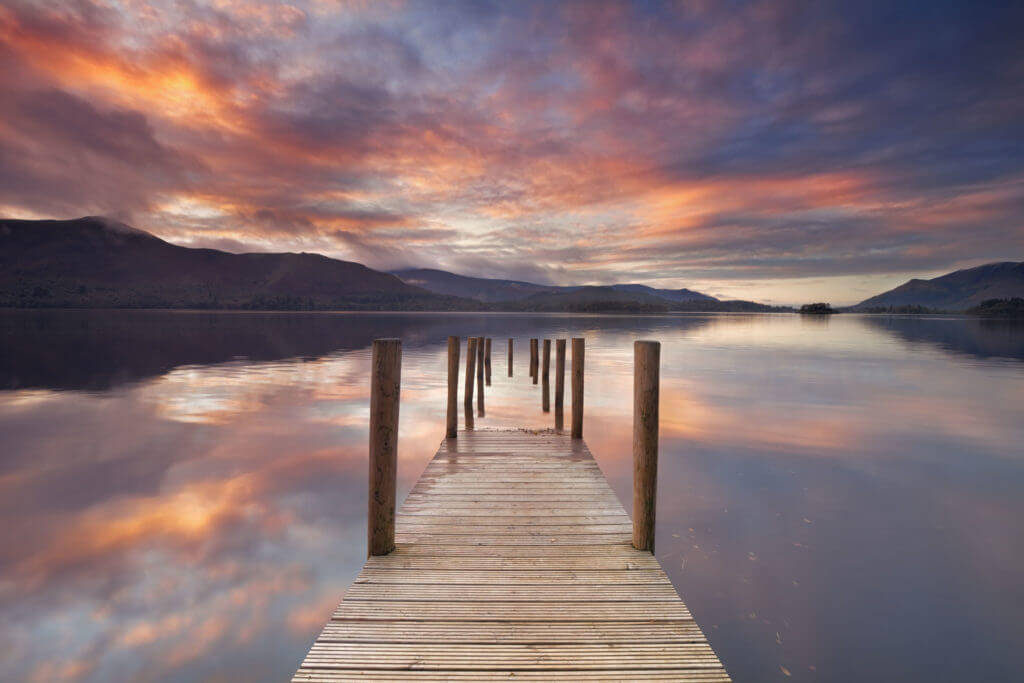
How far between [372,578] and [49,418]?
1754 centimetres

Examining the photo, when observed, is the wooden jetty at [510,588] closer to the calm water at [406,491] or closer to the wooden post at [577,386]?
the calm water at [406,491]

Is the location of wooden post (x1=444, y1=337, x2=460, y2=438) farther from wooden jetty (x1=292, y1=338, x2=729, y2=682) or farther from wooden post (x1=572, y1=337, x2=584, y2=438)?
wooden jetty (x1=292, y1=338, x2=729, y2=682)

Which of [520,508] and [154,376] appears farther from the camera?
[154,376]

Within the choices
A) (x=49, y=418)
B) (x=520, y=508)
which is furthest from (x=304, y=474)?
(x=49, y=418)

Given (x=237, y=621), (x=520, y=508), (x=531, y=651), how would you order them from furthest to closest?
(x=520, y=508), (x=237, y=621), (x=531, y=651)

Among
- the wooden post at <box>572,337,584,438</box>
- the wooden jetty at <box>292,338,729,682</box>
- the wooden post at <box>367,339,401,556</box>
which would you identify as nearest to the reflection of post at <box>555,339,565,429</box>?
the wooden post at <box>572,337,584,438</box>

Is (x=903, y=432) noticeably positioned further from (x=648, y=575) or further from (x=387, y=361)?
(x=387, y=361)

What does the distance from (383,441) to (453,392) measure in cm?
576

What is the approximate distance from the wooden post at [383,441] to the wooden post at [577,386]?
5.57 m

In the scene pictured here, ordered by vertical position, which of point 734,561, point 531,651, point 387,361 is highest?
point 387,361

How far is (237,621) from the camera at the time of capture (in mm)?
5762

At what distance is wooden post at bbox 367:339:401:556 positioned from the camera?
185 inches

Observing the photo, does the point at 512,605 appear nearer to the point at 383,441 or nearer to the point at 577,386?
the point at 383,441

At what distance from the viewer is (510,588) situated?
4309 millimetres
